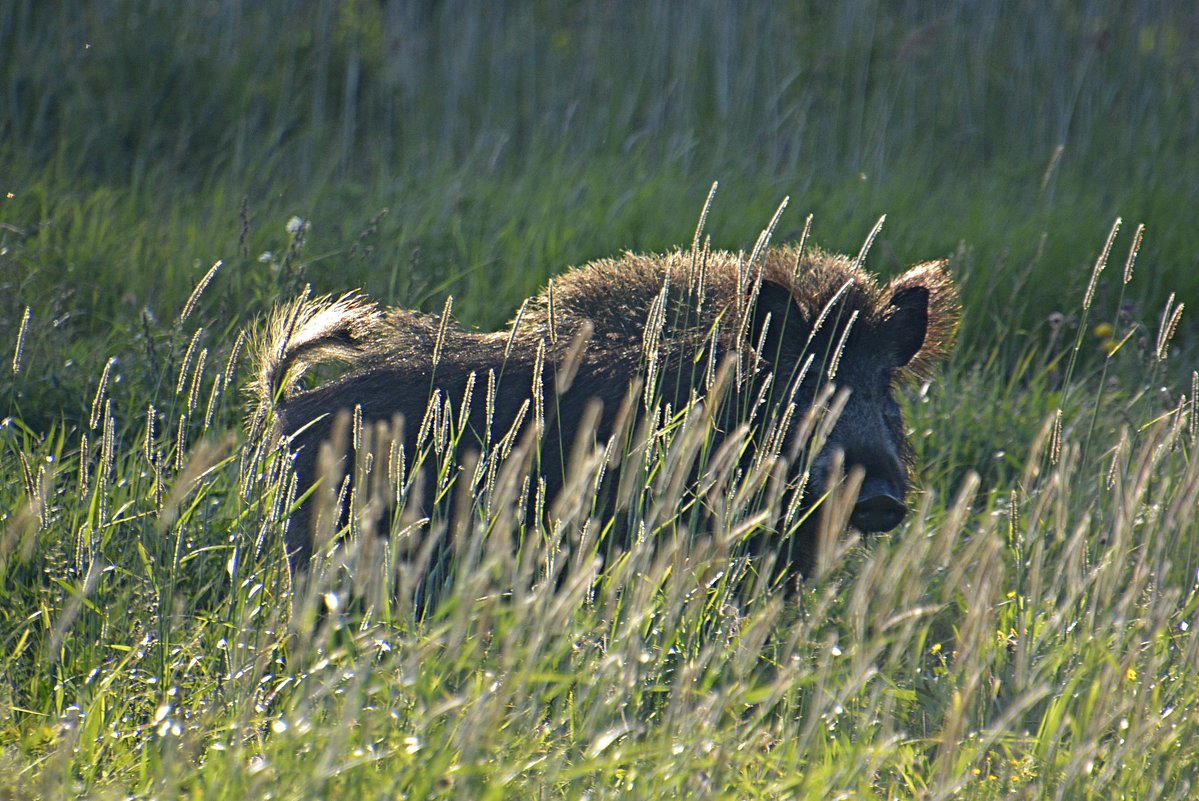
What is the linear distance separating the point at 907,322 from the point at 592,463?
7.61 ft

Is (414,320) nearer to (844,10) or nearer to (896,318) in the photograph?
(896,318)

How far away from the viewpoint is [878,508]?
3643mm

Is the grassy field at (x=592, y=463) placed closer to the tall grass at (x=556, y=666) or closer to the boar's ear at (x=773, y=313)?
the tall grass at (x=556, y=666)

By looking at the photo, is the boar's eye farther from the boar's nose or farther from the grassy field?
the boar's nose

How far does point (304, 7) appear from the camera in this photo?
330 inches

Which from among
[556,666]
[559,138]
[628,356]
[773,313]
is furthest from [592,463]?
[559,138]

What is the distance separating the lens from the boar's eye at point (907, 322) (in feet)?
13.3

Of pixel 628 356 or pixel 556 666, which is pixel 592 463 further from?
pixel 628 356

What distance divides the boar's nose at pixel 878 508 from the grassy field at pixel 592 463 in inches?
10.7

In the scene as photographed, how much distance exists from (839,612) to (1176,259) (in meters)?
3.79

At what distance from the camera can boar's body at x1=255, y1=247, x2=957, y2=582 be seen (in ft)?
11.7

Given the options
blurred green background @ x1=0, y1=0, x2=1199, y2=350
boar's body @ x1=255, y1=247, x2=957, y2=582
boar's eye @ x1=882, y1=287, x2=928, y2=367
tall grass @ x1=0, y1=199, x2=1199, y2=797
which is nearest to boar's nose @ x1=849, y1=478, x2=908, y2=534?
boar's body @ x1=255, y1=247, x2=957, y2=582

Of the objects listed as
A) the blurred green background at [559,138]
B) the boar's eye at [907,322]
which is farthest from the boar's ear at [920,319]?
the blurred green background at [559,138]

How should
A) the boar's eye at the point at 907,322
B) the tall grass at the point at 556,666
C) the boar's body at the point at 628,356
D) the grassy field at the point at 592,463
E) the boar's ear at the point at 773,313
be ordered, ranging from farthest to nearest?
the boar's eye at the point at 907,322, the boar's ear at the point at 773,313, the boar's body at the point at 628,356, the grassy field at the point at 592,463, the tall grass at the point at 556,666
